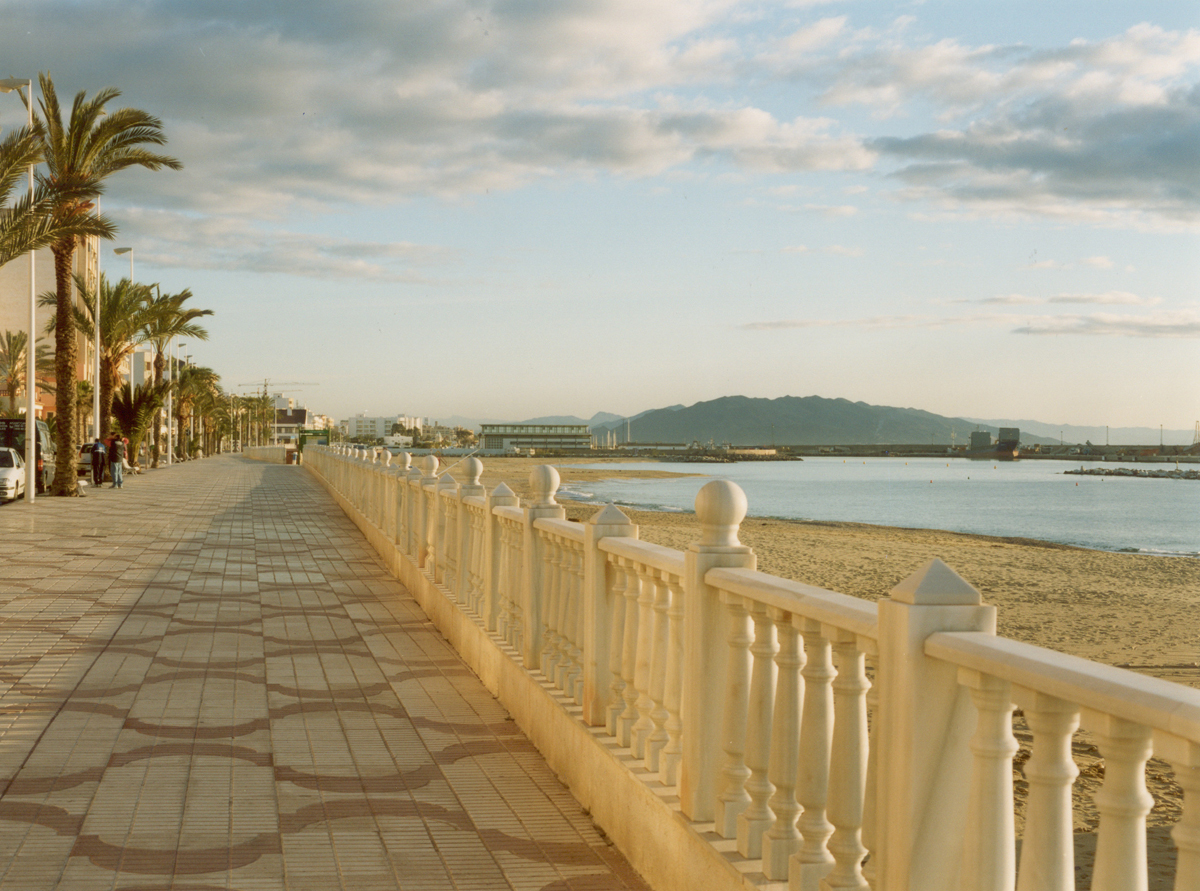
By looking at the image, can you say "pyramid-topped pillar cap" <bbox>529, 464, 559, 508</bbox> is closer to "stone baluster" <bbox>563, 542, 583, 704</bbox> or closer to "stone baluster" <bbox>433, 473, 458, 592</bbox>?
"stone baluster" <bbox>563, 542, 583, 704</bbox>

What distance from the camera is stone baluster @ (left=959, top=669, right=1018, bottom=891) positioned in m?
1.79

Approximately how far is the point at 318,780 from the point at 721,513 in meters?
2.48

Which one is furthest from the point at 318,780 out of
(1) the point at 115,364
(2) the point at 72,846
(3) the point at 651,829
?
(1) the point at 115,364

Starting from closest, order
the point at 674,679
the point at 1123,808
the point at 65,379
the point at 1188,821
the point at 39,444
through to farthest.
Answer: the point at 1188,821 → the point at 1123,808 → the point at 674,679 → the point at 65,379 → the point at 39,444

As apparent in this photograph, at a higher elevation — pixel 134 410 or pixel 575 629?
pixel 134 410

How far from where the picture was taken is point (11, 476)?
23359mm

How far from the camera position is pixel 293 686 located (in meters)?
6.26

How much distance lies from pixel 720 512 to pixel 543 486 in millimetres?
2345

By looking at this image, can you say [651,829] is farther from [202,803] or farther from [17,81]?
[17,81]

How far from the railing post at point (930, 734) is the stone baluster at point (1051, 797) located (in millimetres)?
277

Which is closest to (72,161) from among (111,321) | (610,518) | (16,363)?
(111,321)

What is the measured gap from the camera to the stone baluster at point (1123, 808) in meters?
1.45

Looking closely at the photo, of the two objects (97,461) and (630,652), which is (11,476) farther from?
(630,652)

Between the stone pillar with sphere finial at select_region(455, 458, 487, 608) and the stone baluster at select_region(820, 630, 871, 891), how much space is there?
5064 mm
